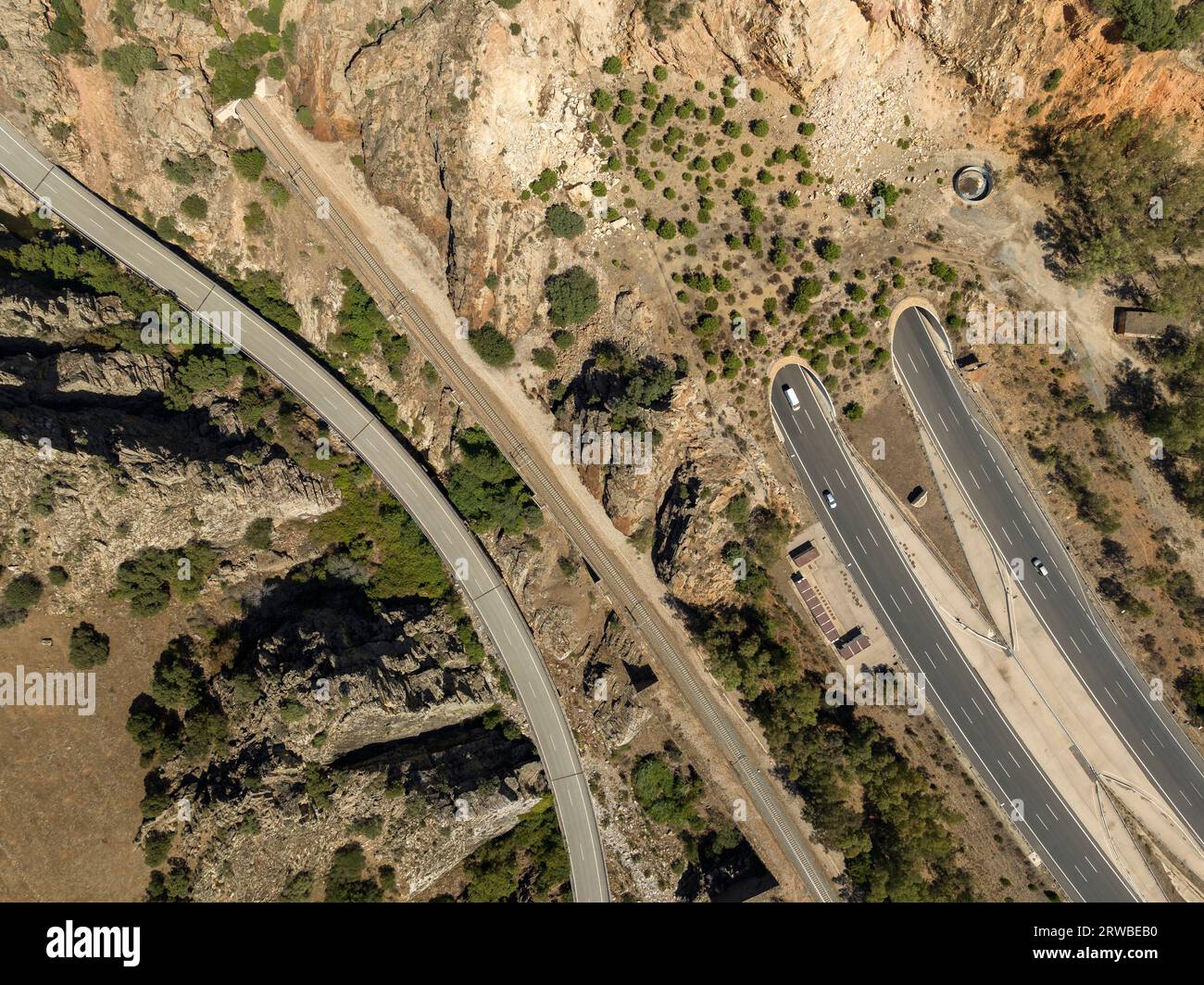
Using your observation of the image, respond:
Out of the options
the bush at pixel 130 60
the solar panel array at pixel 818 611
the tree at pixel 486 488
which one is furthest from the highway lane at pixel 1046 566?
the bush at pixel 130 60

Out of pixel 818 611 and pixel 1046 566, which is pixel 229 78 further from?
pixel 1046 566

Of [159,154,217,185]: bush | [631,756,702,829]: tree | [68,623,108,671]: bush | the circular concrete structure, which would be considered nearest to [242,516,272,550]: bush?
[68,623,108,671]: bush

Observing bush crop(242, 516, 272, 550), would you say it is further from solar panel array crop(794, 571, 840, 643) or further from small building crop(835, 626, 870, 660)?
small building crop(835, 626, 870, 660)

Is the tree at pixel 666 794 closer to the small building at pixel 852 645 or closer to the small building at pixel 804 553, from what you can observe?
the small building at pixel 852 645

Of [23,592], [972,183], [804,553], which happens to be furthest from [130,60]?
[972,183]

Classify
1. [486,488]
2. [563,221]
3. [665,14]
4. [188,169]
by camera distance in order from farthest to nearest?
[486,488]
[188,169]
[563,221]
[665,14]
